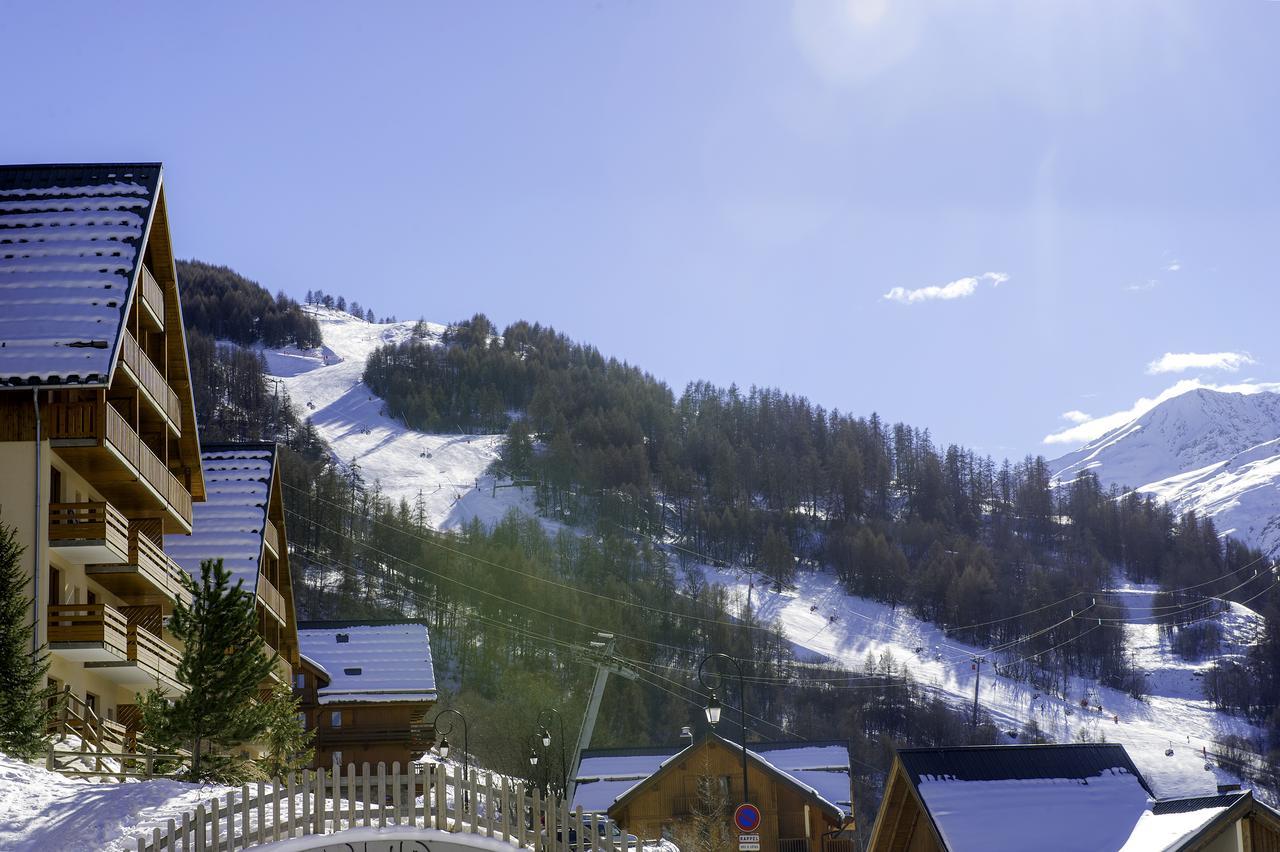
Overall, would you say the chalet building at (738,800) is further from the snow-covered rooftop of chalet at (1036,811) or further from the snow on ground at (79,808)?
the snow on ground at (79,808)

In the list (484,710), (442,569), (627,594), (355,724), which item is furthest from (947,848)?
(627,594)

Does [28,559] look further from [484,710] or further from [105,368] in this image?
[484,710]

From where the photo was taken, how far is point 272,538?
47.8 metres

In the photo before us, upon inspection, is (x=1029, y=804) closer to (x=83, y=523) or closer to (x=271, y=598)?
(x=83, y=523)

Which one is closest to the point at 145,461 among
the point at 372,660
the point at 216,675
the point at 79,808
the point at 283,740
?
the point at 283,740

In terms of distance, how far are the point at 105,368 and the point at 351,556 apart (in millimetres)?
154796

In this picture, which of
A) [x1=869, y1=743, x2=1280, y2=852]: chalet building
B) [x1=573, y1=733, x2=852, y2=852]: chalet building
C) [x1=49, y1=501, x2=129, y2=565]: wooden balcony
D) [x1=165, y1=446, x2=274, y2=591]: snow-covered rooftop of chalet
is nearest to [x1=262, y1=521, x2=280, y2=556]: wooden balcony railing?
[x1=165, y1=446, x2=274, y2=591]: snow-covered rooftop of chalet

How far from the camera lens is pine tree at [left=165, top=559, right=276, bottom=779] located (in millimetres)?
24266

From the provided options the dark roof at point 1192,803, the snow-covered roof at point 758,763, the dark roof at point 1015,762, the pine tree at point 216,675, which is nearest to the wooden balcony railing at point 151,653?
the pine tree at point 216,675

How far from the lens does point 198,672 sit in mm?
24781

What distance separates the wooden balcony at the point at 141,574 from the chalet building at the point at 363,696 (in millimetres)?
25770

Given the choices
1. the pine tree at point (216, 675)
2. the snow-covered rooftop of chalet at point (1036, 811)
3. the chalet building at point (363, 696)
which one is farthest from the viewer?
the chalet building at point (363, 696)

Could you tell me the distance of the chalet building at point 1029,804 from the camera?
3034 cm

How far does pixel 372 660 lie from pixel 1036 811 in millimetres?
43285
